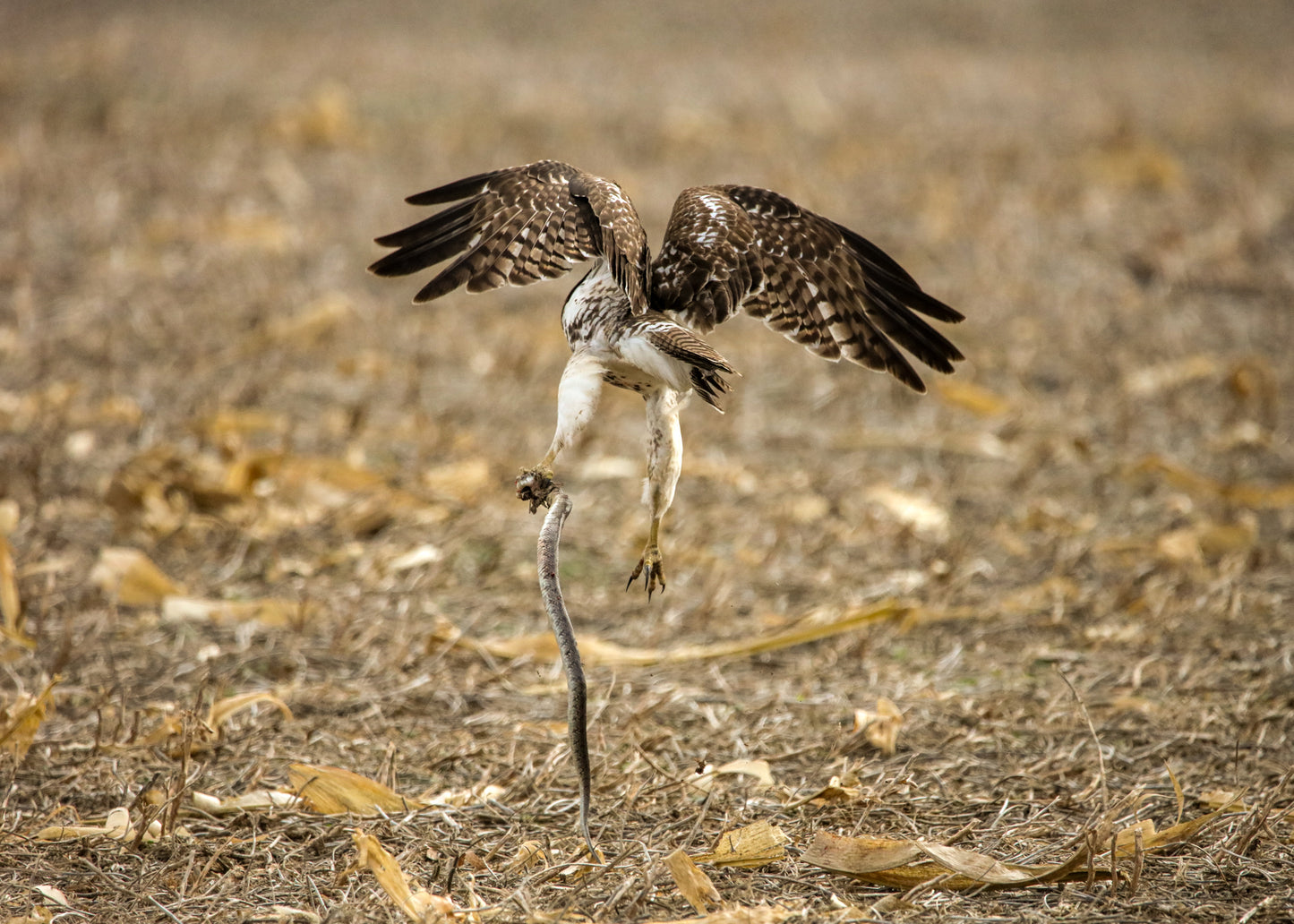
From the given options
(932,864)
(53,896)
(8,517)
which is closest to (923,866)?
(932,864)

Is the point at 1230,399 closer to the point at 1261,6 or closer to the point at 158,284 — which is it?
the point at 158,284

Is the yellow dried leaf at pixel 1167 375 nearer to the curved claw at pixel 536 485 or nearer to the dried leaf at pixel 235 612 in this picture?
the dried leaf at pixel 235 612

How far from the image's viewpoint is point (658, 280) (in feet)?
8.64

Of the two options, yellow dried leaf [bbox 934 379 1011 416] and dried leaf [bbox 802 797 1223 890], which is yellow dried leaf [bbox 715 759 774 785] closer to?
dried leaf [bbox 802 797 1223 890]

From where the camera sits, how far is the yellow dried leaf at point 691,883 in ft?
7.61

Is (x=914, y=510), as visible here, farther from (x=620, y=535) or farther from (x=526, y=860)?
(x=526, y=860)

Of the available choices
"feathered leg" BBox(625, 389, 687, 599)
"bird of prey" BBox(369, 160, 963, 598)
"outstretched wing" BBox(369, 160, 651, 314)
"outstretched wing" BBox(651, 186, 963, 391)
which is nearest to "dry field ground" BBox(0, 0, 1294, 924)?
"feathered leg" BBox(625, 389, 687, 599)

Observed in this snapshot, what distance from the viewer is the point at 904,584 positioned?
423 cm

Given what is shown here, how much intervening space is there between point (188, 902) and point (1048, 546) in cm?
324

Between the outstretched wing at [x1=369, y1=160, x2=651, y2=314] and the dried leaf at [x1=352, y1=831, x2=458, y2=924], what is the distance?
1100mm

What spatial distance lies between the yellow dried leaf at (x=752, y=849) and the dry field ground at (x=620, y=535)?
2cm

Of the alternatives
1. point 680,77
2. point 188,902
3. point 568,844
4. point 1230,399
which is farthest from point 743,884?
point 680,77

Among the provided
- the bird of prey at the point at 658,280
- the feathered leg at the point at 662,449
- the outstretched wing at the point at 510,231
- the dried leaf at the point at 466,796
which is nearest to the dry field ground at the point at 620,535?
the dried leaf at the point at 466,796

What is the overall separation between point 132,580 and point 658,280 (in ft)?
7.06
